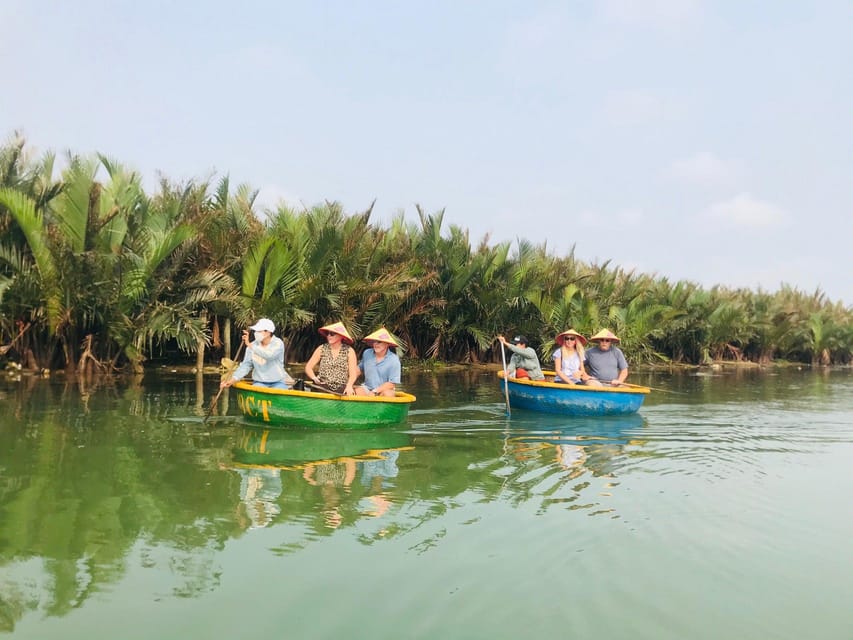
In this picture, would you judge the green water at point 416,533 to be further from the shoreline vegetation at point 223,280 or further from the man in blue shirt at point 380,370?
the shoreline vegetation at point 223,280

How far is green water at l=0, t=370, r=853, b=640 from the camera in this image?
408cm

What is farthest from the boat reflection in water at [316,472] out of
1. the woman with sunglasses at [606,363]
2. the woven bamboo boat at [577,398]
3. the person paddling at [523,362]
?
the woman with sunglasses at [606,363]

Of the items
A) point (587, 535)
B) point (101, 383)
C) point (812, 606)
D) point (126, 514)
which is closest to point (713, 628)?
point (812, 606)

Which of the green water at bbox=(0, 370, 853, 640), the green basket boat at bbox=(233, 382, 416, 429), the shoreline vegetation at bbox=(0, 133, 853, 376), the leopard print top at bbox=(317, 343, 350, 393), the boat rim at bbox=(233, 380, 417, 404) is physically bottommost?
the green water at bbox=(0, 370, 853, 640)

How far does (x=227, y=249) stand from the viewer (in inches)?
682

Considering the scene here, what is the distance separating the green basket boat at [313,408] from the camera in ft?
31.2

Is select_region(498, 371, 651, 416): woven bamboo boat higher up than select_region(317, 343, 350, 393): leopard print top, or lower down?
lower down

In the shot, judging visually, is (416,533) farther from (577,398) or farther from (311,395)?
(577,398)

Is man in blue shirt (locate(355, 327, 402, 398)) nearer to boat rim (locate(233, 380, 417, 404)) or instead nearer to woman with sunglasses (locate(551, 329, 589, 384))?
boat rim (locate(233, 380, 417, 404))

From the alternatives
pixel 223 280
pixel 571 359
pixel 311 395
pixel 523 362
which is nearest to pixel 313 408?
pixel 311 395

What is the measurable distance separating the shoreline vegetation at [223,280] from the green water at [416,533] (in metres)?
5.76

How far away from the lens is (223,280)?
16500mm

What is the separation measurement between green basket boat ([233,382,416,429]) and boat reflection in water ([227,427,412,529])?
0.13m

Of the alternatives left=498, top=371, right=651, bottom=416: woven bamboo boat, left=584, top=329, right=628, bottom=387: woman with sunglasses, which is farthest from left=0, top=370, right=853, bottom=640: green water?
left=584, top=329, right=628, bottom=387: woman with sunglasses
